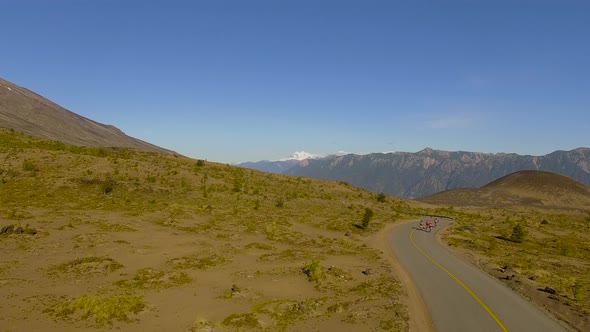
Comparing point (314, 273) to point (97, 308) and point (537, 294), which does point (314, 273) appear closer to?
point (97, 308)

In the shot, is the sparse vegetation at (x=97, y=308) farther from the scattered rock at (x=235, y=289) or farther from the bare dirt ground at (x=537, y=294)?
the bare dirt ground at (x=537, y=294)

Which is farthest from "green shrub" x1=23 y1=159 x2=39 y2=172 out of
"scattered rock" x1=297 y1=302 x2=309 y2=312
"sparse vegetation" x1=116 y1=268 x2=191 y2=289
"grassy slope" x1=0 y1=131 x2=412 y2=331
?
"scattered rock" x1=297 y1=302 x2=309 y2=312

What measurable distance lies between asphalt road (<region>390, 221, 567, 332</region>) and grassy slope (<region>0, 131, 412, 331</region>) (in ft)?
6.68

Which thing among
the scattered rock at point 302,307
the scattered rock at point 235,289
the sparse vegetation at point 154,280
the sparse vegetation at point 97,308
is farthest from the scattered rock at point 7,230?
the scattered rock at point 302,307

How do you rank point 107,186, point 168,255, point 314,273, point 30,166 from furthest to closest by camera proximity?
point 30,166 → point 107,186 → point 168,255 → point 314,273

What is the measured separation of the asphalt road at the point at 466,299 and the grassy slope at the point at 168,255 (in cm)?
204

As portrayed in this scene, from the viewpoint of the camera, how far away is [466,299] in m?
21.1

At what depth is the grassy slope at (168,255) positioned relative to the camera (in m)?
18.0

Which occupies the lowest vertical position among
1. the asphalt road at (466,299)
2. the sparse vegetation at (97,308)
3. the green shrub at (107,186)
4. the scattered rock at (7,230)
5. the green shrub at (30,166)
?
the sparse vegetation at (97,308)

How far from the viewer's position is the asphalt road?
1769 centimetres

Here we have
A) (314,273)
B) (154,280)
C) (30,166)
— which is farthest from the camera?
(30,166)

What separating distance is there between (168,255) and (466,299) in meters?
20.8

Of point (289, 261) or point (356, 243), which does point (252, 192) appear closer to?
point (356, 243)

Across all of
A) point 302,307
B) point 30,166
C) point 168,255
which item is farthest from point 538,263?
point 30,166
